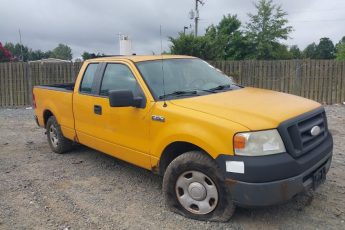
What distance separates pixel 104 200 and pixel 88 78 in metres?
2.06

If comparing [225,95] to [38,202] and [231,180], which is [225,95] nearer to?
[231,180]

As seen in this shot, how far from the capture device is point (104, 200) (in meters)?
4.77

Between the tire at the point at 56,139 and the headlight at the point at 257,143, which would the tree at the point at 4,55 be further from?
the headlight at the point at 257,143

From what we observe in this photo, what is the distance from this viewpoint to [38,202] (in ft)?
15.6

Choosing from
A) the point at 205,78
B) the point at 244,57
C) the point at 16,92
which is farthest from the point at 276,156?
the point at 244,57

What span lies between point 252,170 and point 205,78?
199cm

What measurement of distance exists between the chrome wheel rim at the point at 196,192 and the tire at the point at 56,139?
3.33m

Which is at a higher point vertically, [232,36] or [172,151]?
[232,36]

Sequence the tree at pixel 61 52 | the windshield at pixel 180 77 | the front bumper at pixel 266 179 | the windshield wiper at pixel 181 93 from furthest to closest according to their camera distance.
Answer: the tree at pixel 61 52 → the windshield at pixel 180 77 → the windshield wiper at pixel 181 93 → the front bumper at pixel 266 179

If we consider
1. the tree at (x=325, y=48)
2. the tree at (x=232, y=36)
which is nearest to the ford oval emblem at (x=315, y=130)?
the tree at (x=232, y=36)

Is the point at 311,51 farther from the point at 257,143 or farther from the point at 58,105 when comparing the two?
the point at 257,143

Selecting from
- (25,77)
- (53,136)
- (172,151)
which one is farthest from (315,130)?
(25,77)

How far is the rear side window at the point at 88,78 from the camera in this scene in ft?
19.0

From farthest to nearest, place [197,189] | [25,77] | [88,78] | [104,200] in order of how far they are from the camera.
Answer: [25,77], [88,78], [104,200], [197,189]
